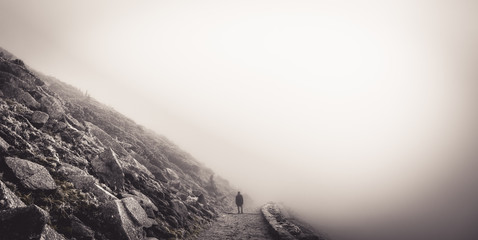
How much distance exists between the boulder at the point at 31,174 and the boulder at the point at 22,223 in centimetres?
253

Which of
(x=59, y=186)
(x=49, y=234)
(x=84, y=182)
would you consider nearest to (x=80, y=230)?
(x=49, y=234)

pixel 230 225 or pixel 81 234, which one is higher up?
pixel 81 234

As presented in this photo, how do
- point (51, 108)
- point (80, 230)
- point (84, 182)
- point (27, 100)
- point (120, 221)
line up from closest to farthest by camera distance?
point (80, 230) < point (120, 221) < point (84, 182) < point (27, 100) < point (51, 108)

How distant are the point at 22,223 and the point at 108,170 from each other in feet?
24.6

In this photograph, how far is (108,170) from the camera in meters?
14.5

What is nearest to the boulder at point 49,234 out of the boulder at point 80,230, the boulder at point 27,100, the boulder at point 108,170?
the boulder at point 80,230

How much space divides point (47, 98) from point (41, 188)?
10.6 m

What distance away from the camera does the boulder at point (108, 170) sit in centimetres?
1396

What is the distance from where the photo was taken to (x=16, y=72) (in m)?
17.7

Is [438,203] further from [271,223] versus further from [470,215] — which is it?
[271,223]

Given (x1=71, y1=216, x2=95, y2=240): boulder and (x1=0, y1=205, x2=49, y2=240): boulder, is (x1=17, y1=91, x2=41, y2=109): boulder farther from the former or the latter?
(x1=0, y1=205, x2=49, y2=240): boulder

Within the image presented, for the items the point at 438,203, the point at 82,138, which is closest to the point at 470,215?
the point at 438,203

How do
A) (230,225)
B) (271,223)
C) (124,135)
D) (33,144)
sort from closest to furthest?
(33,144) → (271,223) → (230,225) → (124,135)

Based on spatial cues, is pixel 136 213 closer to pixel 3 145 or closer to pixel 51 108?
pixel 3 145
